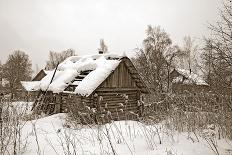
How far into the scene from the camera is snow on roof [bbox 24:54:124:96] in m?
15.3

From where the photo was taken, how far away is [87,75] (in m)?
16.7

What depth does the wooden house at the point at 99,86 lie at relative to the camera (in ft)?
51.3

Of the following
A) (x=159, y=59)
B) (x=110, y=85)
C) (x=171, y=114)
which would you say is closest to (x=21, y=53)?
(x=159, y=59)

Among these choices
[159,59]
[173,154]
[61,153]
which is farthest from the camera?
[159,59]

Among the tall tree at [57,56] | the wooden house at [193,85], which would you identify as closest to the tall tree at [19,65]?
the tall tree at [57,56]

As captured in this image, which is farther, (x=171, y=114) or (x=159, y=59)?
(x=159, y=59)

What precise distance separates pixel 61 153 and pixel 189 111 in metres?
3.38

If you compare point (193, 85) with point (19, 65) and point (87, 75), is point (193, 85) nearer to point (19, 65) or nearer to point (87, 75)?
point (87, 75)

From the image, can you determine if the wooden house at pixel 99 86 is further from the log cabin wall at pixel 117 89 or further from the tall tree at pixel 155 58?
the tall tree at pixel 155 58

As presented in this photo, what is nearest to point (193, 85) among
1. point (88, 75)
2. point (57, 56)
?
point (88, 75)

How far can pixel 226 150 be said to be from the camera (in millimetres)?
4117

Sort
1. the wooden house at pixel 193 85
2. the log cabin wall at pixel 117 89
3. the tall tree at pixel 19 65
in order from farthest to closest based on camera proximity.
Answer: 1. the tall tree at pixel 19 65
2. the log cabin wall at pixel 117 89
3. the wooden house at pixel 193 85

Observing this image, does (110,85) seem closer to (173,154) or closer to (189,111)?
(189,111)

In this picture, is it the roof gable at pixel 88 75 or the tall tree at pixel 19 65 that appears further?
the tall tree at pixel 19 65
